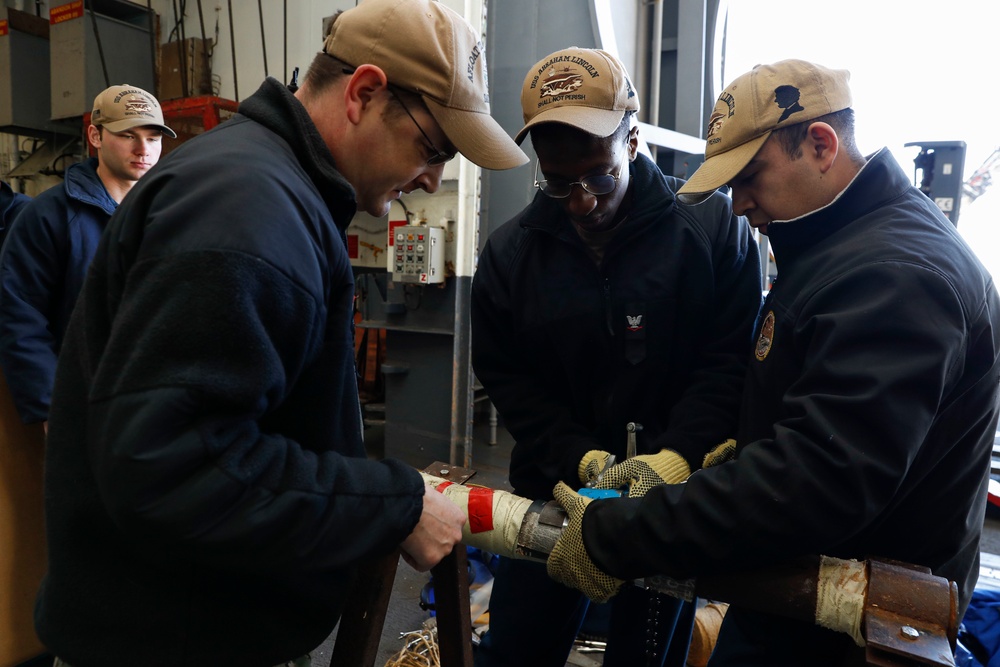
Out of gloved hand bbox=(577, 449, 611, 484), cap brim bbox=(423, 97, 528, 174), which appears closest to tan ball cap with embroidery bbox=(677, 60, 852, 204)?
cap brim bbox=(423, 97, 528, 174)

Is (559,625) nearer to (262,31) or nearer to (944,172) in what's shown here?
(944,172)

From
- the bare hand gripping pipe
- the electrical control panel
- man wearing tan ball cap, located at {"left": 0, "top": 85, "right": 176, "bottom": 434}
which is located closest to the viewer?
the bare hand gripping pipe

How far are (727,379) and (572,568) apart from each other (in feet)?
1.91

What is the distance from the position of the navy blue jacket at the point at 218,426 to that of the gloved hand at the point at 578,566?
1.23 ft

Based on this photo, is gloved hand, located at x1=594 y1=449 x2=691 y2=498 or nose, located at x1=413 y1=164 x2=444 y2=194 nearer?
nose, located at x1=413 y1=164 x2=444 y2=194

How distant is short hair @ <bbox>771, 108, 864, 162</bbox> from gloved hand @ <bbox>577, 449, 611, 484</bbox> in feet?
2.34

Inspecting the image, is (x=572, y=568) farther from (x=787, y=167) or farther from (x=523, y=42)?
(x=523, y=42)

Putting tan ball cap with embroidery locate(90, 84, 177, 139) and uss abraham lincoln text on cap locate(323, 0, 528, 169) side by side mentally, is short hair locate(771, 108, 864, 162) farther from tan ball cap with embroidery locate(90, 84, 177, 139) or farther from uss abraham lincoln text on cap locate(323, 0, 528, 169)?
tan ball cap with embroidery locate(90, 84, 177, 139)

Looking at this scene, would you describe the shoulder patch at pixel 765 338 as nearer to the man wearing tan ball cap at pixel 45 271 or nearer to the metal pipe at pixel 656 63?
the man wearing tan ball cap at pixel 45 271

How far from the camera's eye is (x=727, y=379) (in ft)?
4.73

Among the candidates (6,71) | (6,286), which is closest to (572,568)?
A: (6,286)

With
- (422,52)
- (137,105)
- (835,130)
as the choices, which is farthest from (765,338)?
(137,105)

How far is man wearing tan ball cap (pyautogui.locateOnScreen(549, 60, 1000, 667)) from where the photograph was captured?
91cm

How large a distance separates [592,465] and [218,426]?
0.91m
